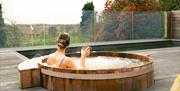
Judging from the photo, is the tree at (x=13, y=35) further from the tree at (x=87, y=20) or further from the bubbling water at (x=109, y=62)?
the bubbling water at (x=109, y=62)

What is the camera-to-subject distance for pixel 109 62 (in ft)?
20.0

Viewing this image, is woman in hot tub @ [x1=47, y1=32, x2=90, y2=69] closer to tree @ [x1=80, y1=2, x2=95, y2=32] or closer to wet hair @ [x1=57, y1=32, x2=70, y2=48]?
wet hair @ [x1=57, y1=32, x2=70, y2=48]

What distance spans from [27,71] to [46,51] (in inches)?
239

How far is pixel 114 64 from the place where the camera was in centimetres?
589

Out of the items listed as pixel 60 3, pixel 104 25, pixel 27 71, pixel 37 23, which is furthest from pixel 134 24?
pixel 27 71

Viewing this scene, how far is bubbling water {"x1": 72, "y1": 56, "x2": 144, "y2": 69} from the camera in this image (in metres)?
5.71

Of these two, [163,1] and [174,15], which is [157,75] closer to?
[174,15]

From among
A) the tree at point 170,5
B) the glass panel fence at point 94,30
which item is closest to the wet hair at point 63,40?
the glass panel fence at point 94,30

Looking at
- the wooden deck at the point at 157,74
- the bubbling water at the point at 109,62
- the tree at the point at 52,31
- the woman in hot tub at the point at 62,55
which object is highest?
the tree at the point at 52,31

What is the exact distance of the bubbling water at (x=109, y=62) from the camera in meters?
5.71

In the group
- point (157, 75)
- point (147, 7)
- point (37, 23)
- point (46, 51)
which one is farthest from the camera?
point (147, 7)

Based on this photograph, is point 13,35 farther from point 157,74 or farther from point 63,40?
point 63,40

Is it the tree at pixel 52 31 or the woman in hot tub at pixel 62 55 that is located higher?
the tree at pixel 52 31

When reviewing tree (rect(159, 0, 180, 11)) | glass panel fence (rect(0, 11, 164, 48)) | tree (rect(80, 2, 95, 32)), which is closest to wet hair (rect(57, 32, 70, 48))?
glass panel fence (rect(0, 11, 164, 48))
